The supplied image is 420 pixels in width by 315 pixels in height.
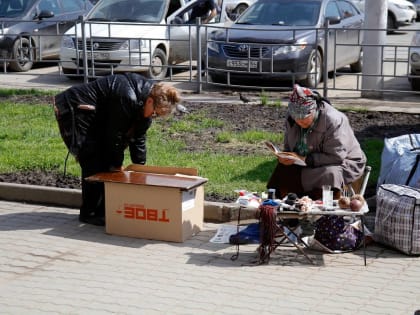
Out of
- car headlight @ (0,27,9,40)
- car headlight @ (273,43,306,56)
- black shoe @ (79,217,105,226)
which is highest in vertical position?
car headlight @ (0,27,9,40)

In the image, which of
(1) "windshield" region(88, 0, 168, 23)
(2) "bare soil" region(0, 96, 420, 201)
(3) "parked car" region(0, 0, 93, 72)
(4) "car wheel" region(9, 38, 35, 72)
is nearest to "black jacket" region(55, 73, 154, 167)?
(2) "bare soil" region(0, 96, 420, 201)

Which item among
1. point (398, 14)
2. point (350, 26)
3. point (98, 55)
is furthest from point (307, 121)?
point (398, 14)

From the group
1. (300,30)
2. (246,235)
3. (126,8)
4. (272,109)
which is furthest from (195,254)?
(126,8)

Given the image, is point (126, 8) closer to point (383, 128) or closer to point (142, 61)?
point (142, 61)

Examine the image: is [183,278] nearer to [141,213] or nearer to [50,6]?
[141,213]

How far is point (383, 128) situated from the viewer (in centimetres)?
1128

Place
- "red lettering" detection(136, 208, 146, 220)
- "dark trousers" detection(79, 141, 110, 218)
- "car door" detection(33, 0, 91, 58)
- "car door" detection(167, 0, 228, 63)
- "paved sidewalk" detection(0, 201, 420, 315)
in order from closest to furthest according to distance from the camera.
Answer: "paved sidewalk" detection(0, 201, 420, 315) < "red lettering" detection(136, 208, 146, 220) < "dark trousers" detection(79, 141, 110, 218) < "car door" detection(167, 0, 228, 63) < "car door" detection(33, 0, 91, 58)

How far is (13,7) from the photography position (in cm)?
1797

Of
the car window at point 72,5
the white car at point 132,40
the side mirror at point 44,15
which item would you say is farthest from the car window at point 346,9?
the car window at point 72,5

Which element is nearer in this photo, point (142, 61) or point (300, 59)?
point (300, 59)

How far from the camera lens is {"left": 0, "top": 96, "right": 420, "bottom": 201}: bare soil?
9312 mm

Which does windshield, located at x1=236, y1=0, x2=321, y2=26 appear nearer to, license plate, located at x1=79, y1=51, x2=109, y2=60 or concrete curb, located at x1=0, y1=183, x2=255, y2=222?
license plate, located at x1=79, y1=51, x2=109, y2=60

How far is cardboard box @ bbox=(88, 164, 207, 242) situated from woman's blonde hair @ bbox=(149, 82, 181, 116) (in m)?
0.62

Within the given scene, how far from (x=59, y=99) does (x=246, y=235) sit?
211 cm
